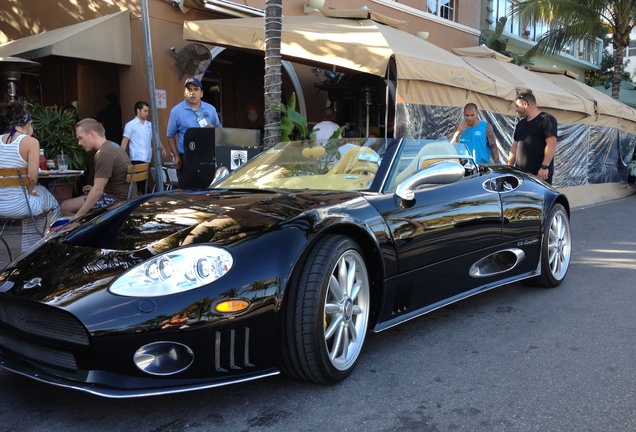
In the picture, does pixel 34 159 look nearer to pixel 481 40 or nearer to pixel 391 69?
pixel 391 69

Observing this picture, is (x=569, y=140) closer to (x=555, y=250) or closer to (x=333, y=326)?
(x=555, y=250)

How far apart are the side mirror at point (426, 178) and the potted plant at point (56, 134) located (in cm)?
610

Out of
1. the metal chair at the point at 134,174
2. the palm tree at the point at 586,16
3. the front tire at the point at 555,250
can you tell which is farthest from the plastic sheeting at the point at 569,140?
the metal chair at the point at 134,174

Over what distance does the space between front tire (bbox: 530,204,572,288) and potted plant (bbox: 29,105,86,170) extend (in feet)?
20.5

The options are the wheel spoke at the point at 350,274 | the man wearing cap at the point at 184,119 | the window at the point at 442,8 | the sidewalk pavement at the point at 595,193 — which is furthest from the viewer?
the window at the point at 442,8

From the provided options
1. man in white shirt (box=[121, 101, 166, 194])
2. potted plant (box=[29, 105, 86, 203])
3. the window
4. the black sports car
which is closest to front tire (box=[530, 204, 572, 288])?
the black sports car

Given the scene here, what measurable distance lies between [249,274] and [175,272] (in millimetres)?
303

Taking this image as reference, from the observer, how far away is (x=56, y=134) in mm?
8016

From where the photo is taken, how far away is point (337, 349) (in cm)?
282

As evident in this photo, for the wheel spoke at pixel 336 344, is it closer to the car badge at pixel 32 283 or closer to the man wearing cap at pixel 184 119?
the car badge at pixel 32 283

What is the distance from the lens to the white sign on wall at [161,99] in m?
9.28


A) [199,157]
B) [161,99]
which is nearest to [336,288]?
[199,157]

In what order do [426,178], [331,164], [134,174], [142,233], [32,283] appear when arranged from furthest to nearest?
[134,174] → [331,164] → [426,178] → [142,233] → [32,283]

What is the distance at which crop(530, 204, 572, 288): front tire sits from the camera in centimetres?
461
